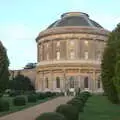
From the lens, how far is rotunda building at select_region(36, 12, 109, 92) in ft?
352

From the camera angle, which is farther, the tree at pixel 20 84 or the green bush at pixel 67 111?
the tree at pixel 20 84

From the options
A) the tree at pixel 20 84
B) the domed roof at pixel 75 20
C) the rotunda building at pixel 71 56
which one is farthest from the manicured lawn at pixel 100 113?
the domed roof at pixel 75 20

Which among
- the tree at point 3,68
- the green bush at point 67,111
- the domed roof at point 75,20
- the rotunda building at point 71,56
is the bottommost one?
the green bush at point 67,111

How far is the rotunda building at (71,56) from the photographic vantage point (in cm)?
10738

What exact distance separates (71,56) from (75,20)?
10.5 metres

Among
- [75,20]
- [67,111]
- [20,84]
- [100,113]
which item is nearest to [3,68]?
[100,113]

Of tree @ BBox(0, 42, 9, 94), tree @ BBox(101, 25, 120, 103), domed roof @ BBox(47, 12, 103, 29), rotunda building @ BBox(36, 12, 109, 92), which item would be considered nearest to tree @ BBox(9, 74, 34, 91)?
rotunda building @ BBox(36, 12, 109, 92)

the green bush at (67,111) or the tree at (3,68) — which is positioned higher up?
the tree at (3,68)

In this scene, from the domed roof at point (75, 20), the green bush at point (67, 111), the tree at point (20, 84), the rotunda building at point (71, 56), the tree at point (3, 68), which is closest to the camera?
the green bush at point (67, 111)

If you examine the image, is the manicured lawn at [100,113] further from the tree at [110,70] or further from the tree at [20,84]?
the tree at [20,84]

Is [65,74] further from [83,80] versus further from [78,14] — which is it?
[78,14]

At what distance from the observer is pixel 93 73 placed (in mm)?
107188

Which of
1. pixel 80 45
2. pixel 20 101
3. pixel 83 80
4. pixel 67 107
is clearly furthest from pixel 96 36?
pixel 67 107

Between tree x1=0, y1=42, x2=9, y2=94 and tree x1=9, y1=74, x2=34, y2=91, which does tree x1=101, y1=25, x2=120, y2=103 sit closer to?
tree x1=0, y1=42, x2=9, y2=94
